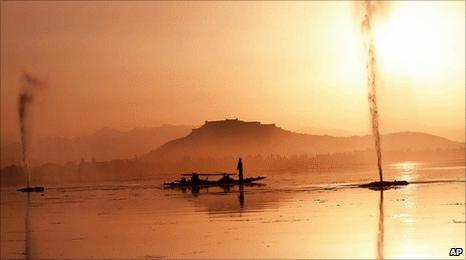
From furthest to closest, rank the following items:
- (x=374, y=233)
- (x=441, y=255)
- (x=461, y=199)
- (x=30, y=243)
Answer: (x=461, y=199)
(x=30, y=243)
(x=374, y=233)
(x=441, y=255)

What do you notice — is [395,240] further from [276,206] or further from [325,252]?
[276,206]

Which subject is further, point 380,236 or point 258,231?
point 258,231

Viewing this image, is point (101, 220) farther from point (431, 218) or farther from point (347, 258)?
point (347, 258)

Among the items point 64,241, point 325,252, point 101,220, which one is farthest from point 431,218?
point 101,220

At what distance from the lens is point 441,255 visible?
23.8 meters

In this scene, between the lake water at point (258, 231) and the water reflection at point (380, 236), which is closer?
the water reflection at point (380, 236)

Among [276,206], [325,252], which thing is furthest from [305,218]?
[325,252]

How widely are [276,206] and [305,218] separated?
990 centimetres

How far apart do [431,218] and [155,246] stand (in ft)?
46.1

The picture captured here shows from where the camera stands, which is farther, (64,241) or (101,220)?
(101,220)

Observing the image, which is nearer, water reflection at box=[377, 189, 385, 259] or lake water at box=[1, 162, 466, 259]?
water reflection at box=[377, 189, 385, 259]

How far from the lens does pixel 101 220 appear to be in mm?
45906

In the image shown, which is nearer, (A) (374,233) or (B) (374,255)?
(B) (374,255)

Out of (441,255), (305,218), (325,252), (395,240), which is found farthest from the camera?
(305,218)
